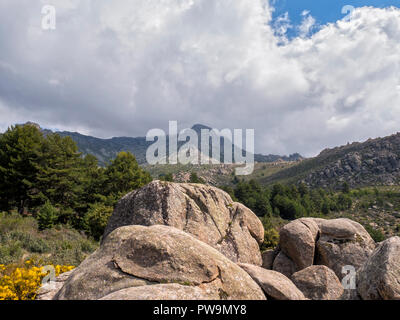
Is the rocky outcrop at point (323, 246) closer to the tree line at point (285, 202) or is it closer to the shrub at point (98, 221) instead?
the shrub at point (98, 221)

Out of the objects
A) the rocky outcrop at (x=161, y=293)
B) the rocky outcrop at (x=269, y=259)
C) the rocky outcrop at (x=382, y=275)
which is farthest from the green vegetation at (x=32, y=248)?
the rocky outcrop at (x=382, y=275)

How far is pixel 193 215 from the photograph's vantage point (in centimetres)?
1245

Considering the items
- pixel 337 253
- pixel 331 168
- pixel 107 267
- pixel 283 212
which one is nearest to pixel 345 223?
pixel 337 253

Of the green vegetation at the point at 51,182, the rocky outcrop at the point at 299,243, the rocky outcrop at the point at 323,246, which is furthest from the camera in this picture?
the green vegetation at the point at 51,182

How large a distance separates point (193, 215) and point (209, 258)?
658 centimetres

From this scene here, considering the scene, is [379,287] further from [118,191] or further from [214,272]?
[118,191]

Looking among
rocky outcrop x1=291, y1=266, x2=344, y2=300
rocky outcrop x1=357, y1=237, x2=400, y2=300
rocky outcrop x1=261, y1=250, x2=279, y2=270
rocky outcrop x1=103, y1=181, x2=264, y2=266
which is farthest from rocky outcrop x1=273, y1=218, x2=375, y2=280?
rocky outcrop x1=357, y1=237, x2=400, y2=300

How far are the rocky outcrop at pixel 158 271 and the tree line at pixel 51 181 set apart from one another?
23435 mm

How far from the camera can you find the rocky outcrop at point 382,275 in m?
6.23

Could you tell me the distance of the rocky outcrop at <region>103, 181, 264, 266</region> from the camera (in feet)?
38.5

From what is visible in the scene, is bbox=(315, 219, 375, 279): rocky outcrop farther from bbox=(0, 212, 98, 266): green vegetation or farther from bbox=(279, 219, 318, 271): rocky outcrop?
bbox=(0, 212, 98, 266): green vegetation

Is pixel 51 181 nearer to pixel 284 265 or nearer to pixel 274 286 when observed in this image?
A: pixel 284 265

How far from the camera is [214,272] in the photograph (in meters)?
5.61
